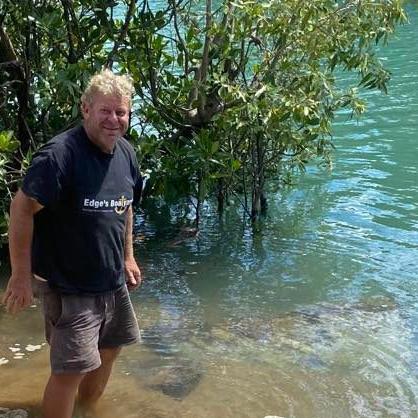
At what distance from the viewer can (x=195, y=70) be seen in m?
7.85

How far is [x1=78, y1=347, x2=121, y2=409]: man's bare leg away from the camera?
4.20 meters

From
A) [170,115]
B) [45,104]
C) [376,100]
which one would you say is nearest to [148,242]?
[170,115]

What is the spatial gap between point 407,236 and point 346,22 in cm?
255

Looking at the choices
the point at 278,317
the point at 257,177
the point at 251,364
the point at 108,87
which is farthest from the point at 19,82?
the point at 108,87

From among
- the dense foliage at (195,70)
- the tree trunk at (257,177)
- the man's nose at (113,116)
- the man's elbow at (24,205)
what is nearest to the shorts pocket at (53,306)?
the man's elbow at (24,205)

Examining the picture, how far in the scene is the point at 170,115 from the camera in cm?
805

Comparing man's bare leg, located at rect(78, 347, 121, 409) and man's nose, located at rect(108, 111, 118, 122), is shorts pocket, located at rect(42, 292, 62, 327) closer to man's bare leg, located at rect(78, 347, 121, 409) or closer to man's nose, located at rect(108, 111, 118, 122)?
man's bare leg, located at rect(78, 347, 121, 409)

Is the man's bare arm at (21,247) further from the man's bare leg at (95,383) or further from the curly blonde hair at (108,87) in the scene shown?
the man's bare leg at (95,383)

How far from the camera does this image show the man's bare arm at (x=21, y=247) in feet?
11.0

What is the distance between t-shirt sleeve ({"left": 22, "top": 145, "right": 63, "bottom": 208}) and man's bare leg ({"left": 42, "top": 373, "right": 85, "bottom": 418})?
952 millimetres

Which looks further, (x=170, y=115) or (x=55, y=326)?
(x=170, y=115)

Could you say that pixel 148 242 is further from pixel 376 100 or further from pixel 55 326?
pixel 376 100

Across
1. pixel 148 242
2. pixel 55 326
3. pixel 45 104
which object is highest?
pixel 45 104

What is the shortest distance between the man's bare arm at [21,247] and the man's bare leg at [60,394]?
47 cm
